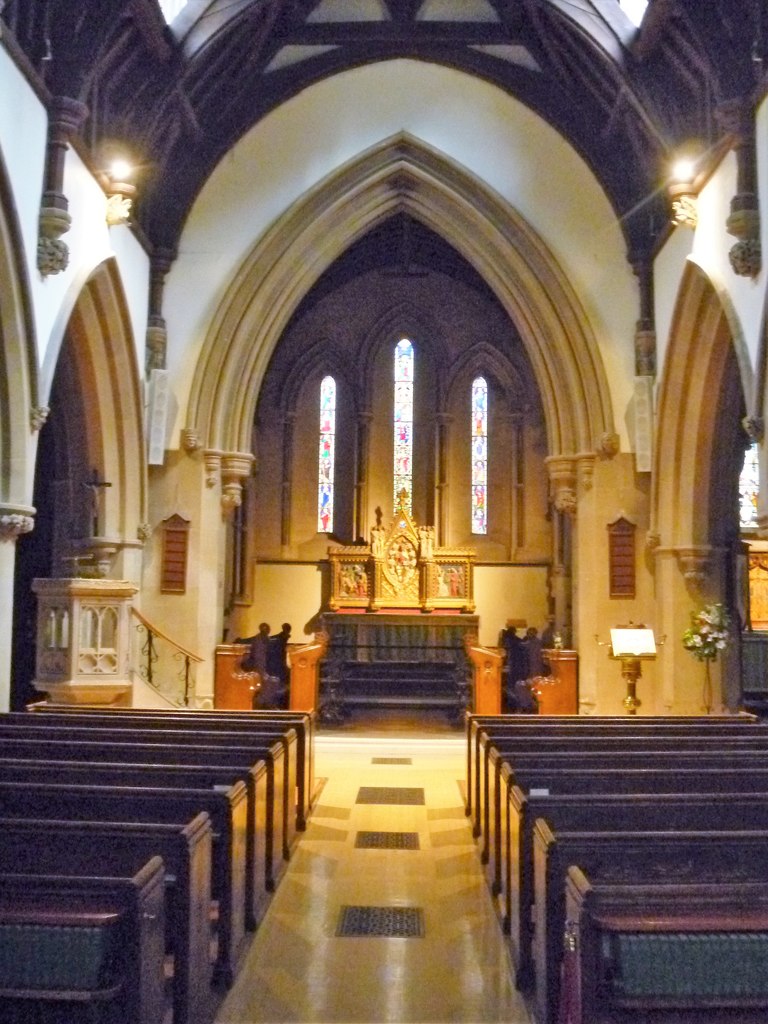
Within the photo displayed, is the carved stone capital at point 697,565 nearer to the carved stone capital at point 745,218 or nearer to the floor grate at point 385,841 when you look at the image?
the carved stone capital at point 745,218

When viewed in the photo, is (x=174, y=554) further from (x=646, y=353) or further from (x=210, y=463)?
(x=646, y=353)

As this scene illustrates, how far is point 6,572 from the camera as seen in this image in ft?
25.4

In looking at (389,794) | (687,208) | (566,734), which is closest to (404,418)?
(687,208)

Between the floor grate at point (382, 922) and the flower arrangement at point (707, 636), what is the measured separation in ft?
19.3

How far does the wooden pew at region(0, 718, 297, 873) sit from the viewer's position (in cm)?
539

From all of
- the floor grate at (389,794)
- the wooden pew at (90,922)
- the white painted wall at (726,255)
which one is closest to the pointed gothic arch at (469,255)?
the white painted wall at (726,255)

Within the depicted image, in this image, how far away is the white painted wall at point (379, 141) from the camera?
1212 cm

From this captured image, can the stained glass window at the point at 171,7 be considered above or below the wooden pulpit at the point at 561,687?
above

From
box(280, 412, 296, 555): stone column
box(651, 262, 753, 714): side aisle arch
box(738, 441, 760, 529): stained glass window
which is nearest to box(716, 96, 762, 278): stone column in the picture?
box(651, 262, 753, 714): side aisle arch

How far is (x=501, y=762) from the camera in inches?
191

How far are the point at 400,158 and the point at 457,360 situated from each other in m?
4.58

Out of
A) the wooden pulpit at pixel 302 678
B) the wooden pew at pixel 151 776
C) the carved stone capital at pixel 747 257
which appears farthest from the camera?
the wooden pulpit at pixel 302 678

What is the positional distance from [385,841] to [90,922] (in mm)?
3748

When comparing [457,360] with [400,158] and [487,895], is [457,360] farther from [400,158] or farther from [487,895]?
[487,895]
